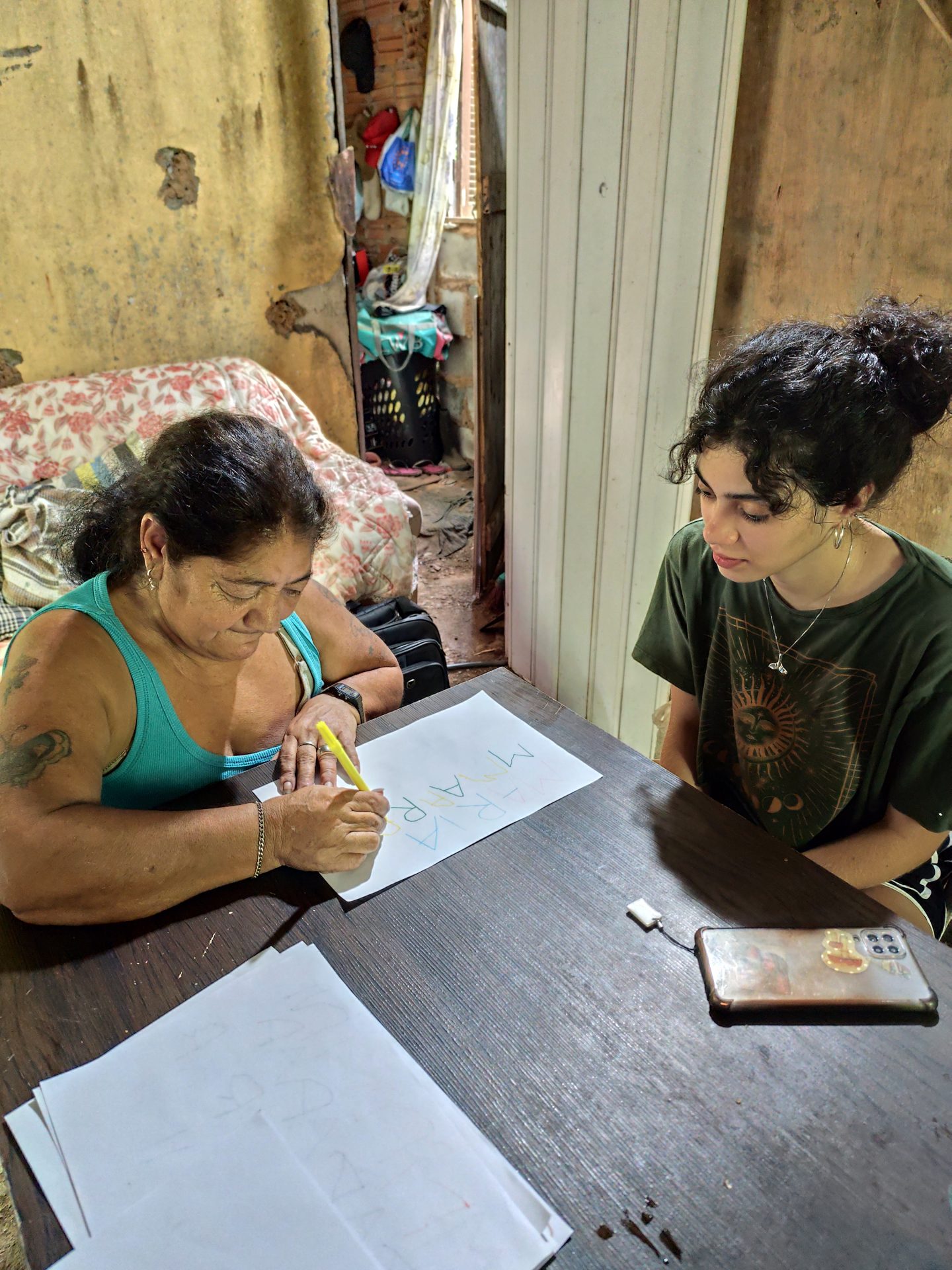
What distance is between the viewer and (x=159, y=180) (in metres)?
2.80

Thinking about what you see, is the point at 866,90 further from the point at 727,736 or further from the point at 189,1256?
the point at 189,1256

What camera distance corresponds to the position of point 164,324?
9.86ft

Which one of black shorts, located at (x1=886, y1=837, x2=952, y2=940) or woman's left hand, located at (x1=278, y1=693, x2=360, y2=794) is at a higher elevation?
woman's left hand, located at (x1=278, y1=693, x2=360, y2=794)

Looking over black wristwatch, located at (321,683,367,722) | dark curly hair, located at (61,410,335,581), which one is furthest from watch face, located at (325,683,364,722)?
dark curly hair, located at (61,410,335,581)

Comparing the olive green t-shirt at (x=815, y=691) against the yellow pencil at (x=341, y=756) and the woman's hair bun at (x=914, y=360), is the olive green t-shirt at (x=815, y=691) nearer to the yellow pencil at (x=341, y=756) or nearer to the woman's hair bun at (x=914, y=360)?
the woman's hair bun at (x=914, y=360)

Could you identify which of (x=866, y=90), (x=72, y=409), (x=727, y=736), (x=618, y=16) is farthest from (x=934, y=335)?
(x=72, y=409)

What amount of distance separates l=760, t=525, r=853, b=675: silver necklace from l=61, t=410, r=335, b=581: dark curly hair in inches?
26.4

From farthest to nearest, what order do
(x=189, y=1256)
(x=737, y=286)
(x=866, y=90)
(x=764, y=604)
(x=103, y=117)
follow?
(x=103, y=117), (x=737, y=286), (x=866, y=90), (x=764, y=604), (x=189, y=1256)

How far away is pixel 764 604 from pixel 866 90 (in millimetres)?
1040

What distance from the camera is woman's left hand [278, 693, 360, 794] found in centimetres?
111

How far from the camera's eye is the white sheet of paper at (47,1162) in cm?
63

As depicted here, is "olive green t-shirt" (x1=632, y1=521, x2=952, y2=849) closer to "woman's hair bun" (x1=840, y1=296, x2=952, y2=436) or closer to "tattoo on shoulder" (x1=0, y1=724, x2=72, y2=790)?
"woman's hair bun" (x1=840, y1=296, x2=952, y2=436)

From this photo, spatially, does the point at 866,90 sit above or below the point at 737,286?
above

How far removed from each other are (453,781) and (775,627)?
536 millimetres
